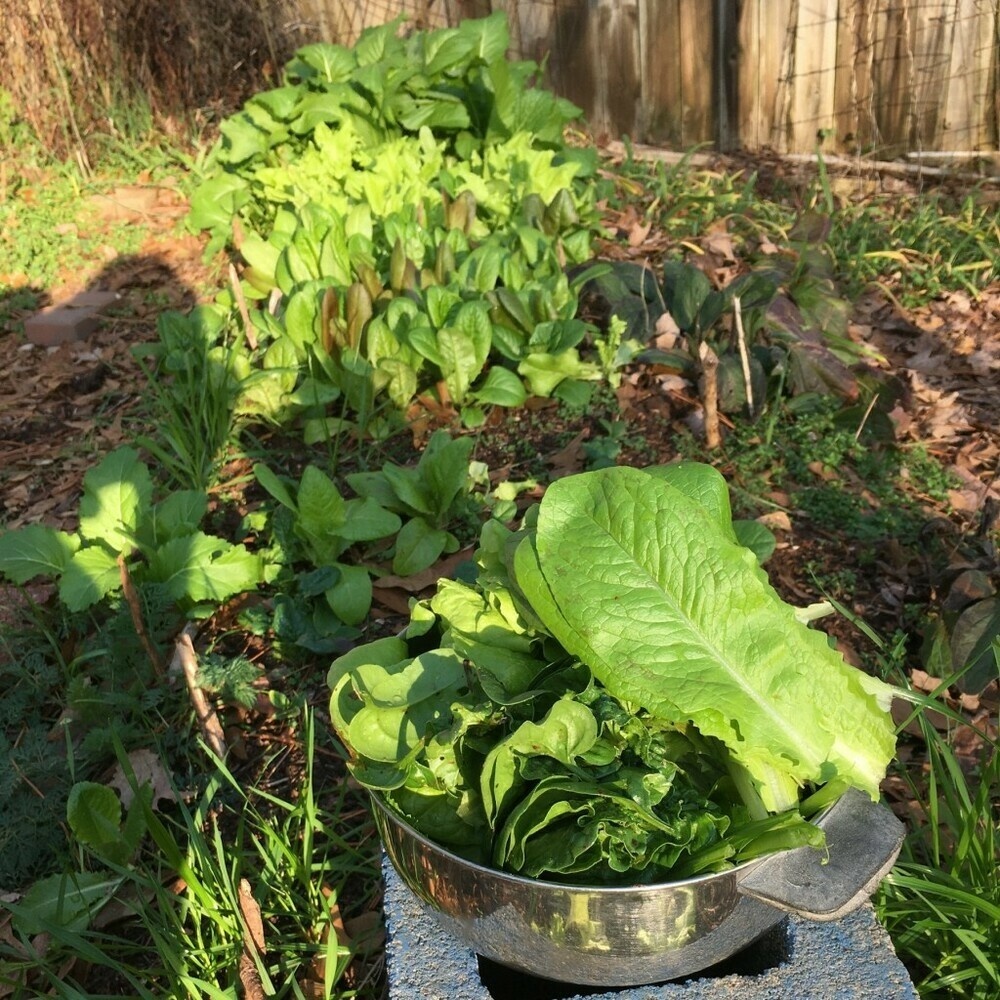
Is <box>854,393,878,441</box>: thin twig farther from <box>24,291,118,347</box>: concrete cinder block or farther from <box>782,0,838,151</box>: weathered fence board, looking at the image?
<box>24,291,118,347</box>: concrete cinder block

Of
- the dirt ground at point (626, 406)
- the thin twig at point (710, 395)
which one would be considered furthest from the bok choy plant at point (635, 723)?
the thin twig at point (710, 395)

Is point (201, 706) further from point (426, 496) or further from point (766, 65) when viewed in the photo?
point (766, 65)

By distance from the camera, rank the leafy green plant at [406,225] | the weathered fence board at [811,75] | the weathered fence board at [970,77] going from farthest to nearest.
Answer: the weathered fence board at [811,75]
the weathered fence board at [970,77]
the leafy green plant at [406,225]

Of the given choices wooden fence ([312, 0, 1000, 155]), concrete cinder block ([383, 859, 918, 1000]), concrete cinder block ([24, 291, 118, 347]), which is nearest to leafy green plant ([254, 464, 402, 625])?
concrete cinder block ([383, 859, 918, 1000])

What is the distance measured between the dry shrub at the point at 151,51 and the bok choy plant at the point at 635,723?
5796mm

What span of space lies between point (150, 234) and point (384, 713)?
4580mm

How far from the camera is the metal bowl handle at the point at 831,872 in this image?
1.23m

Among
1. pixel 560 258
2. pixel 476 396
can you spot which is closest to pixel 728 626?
pixel 476 396

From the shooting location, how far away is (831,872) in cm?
125

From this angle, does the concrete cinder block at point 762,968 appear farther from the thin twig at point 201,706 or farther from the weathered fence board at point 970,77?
the weathered fence board at point 970,77

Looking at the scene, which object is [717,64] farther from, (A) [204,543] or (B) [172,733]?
(B) [172,733]

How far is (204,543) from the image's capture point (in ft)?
8.41

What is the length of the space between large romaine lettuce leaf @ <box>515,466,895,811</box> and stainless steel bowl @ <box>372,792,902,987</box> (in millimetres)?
76

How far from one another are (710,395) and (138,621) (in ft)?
5.80
